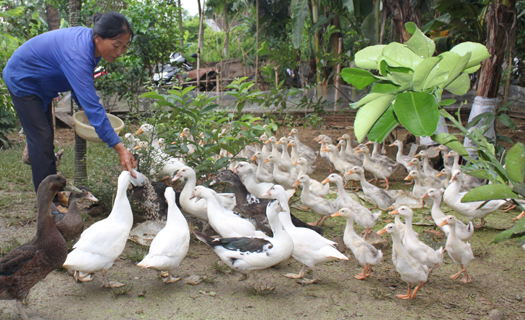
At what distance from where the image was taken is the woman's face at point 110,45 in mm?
3543

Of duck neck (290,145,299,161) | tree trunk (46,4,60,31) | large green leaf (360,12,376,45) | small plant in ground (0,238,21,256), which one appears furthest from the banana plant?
tree trunk (46,4,60,31)

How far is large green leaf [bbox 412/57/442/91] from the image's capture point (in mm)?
1202

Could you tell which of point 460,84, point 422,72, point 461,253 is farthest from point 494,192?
point 461,253

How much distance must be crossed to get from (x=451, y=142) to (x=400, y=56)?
415mm

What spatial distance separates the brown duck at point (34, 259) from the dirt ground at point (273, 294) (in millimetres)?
318

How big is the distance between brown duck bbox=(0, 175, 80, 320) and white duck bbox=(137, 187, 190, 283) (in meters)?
0.67

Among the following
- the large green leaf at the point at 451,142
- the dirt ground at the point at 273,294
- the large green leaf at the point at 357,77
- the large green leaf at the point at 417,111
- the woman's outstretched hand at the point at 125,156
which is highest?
the large green leaf at the point at 357,77

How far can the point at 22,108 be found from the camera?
381 cm

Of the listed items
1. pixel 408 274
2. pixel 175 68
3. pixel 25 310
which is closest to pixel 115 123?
pixel 25 310

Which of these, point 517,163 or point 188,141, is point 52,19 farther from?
point 517,163

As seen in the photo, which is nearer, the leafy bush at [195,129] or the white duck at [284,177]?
the leafy bush at [195,129]

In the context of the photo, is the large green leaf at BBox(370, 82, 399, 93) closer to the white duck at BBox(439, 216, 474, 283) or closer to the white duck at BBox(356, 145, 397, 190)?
the white duck at BBox(439, 216, 474, 283)

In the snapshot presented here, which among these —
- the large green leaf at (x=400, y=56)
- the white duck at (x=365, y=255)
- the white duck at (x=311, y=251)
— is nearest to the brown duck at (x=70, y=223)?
the white duck at (x=311, y=251)

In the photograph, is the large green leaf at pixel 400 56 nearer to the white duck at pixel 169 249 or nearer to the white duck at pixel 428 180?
the white duck at pixel 169 249
